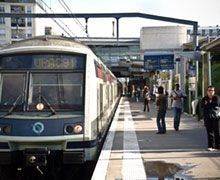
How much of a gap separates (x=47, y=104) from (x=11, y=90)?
84 centimetres

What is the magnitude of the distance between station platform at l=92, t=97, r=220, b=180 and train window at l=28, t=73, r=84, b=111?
55.5 inches

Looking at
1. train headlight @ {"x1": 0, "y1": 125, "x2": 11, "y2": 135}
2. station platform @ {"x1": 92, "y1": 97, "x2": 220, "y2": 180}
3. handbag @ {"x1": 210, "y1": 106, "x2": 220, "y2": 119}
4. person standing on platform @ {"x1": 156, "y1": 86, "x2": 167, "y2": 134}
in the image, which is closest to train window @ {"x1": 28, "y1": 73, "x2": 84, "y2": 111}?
train headlight @ {"x1": 0, "y1": 125, "x2": 11, "y2": 135}

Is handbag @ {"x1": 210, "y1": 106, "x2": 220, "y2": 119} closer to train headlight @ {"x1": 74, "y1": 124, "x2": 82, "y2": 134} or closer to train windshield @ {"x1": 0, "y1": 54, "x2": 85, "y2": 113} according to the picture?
train windshield @ {"x1": 0, "y1": 54, "x2": 85, "y2": 113}

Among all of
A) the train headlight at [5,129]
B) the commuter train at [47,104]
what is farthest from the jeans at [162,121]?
the train headlight at [5,129]

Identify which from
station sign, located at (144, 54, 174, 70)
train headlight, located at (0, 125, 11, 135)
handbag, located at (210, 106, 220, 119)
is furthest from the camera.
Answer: station sign, located at (144, 54, 174, 70)

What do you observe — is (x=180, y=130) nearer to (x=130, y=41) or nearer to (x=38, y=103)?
(x=38, y=103)

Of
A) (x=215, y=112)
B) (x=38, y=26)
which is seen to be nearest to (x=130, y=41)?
(x=38, y=26)

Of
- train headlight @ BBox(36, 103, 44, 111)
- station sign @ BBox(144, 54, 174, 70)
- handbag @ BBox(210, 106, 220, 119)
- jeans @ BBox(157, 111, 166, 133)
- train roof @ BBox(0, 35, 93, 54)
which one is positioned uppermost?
station sign @ BBox(144, 54, 174, 70)

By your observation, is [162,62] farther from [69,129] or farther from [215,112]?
[69,129]

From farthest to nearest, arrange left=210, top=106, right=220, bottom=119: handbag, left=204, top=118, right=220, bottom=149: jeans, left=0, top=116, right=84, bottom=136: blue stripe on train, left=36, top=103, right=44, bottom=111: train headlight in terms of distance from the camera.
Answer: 1. left=204, top=118, right=220, bottom=149: jeans
2. left=210, top=106, right=220, bottom=119: handbag
3. left=36, top=103, right=44, bottom=111: train headlight
4. left=0, top=116, right=84, bottom=136: blue stripe on train

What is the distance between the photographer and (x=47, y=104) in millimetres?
11195

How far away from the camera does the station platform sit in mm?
10141

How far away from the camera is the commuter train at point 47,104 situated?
10.7 m

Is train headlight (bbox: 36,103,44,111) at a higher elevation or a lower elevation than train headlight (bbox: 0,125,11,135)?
higher
